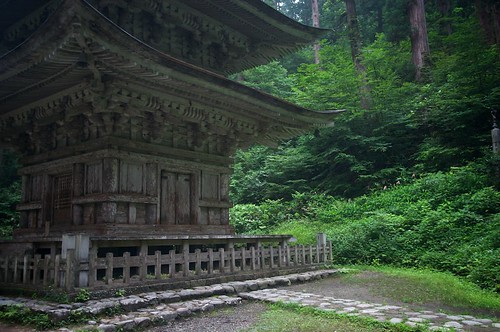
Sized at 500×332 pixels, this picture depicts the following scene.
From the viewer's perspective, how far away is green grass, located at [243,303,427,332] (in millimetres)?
5996

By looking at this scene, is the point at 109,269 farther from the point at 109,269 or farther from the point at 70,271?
the point at 70,271

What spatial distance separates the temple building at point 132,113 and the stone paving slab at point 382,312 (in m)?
2.68

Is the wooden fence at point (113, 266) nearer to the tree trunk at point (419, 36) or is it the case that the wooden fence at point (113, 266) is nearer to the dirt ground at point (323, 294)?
the dirt ground at point (323, 294)

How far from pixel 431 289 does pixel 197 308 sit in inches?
225

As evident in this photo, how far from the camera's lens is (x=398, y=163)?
2148 cm

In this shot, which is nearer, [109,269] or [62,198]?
[109,269]

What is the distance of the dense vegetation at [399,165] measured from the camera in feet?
44.9

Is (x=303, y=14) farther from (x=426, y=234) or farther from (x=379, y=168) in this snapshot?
(x=426, y=234)

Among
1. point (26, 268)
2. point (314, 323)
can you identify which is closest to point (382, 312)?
point (314, 323)

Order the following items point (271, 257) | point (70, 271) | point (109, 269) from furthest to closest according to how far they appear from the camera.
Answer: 1. point (271, 257)
2. point (109, 269)
3. point (70, 271)

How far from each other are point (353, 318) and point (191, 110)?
6191 millimetres

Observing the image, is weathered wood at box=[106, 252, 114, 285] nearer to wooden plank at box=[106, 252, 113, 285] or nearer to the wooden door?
wooden plank at box=[106, 252, 113, 285]

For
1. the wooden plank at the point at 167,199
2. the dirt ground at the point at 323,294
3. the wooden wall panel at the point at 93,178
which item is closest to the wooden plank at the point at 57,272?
the dirt ground at the point at 323,294

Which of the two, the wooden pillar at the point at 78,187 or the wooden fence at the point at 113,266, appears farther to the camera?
the wooden pillar at the point at 78,187
